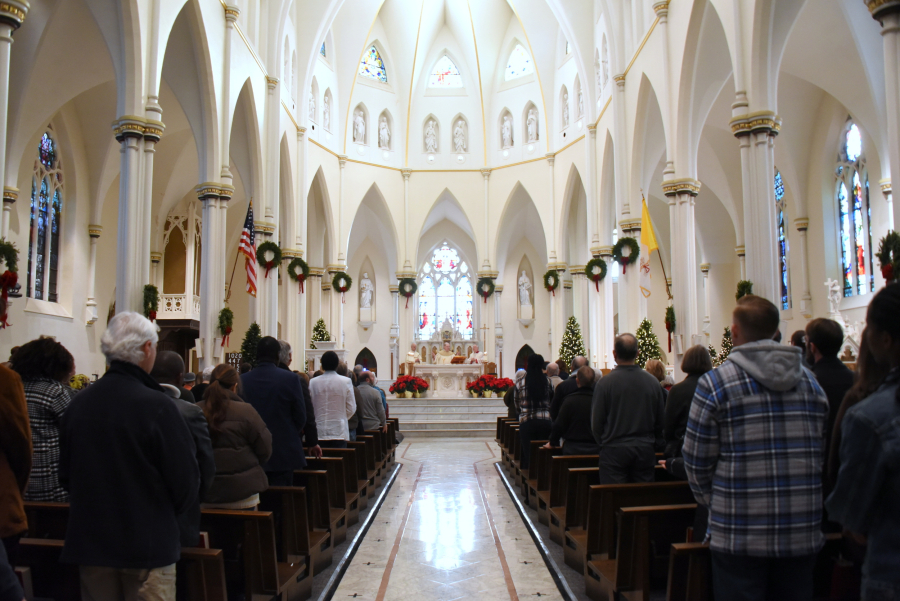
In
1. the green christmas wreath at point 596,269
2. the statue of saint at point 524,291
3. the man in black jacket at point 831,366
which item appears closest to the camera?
the man in black jacket at point 831,366

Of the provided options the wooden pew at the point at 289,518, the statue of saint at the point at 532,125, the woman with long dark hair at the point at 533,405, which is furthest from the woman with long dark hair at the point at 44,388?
the statue of saint at the point at 532,125

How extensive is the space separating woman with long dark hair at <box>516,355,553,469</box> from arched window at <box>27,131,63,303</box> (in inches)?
482

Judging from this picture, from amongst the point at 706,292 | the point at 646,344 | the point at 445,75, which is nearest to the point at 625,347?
the point at 646,344

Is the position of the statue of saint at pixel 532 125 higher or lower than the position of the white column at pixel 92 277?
higher

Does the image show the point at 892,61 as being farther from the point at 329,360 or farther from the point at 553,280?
the point at 553,280

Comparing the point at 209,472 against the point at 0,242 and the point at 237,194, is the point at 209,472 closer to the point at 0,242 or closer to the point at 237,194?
the point at 0,242

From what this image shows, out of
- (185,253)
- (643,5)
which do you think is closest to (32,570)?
(643,5)

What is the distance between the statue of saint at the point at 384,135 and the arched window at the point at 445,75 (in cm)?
278

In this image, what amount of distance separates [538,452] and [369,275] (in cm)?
2539

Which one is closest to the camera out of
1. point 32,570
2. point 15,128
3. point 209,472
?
point 209,472

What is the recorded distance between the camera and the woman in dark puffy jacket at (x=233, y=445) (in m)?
4.26

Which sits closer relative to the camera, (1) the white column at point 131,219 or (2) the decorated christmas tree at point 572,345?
(1) the white column at point 131,219

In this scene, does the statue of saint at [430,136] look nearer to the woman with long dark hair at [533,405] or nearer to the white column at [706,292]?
the white column at [706,292]

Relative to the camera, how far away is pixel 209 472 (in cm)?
315
